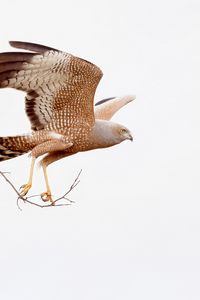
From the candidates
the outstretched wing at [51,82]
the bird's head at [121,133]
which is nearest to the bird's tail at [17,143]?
the outstretched wing at [51,82]

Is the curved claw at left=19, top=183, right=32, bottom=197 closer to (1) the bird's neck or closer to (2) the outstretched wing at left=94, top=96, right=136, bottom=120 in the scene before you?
(1) the bird's neck

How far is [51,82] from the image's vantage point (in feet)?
47.5

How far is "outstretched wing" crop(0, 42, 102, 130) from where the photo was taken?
13.9m

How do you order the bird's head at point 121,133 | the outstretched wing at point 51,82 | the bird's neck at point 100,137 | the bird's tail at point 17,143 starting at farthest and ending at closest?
the bird's head at point 121,133
the bird's neck at point 100,137
the bird's tail at point 17,143
the outstretched wing at point 51,82

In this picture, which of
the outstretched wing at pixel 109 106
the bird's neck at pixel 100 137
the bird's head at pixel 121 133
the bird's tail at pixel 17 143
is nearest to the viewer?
the bird's tail at pixel 17 143

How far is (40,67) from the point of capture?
46.3ft

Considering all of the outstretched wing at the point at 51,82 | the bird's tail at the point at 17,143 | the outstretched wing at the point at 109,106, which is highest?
the outstretched wing at the point at 51,82

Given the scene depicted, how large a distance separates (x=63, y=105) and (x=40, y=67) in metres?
1.05

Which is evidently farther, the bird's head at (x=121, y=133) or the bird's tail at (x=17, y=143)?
the bird's head at (x=121, y=133)

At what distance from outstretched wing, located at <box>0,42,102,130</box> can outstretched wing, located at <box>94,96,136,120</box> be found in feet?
7.74

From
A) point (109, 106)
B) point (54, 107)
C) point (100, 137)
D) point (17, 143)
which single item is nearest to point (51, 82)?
point (54, 107)

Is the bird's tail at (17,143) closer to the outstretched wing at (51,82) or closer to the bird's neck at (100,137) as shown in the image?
the outstretched wing at (51,82)

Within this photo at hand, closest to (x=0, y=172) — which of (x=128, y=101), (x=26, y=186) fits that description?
(x=26, y=186)

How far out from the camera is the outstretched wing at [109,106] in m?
17.7
